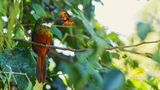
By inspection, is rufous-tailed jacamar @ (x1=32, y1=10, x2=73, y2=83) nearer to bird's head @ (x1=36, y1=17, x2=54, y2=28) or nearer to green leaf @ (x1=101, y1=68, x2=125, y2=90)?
bird's head @ (x1=36, y1=17, x2=54, y2=28)

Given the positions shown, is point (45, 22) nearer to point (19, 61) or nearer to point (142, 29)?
point (19, 61)

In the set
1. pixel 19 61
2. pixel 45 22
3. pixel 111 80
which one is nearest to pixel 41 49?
pixel 45 22

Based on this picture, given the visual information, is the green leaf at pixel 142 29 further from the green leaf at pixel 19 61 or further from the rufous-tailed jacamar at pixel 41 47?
the green leaf at pixel 19 61

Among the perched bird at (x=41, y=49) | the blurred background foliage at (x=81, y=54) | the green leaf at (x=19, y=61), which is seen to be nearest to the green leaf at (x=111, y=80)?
the blurred background foliage at (x=81, y=54)

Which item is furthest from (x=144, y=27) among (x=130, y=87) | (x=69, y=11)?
(x=69, y=11)

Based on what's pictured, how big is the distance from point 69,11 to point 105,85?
831 mm

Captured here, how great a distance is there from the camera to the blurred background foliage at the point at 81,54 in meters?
0.36

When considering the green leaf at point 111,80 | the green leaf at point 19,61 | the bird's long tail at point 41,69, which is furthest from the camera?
the green leaf at point 19,61

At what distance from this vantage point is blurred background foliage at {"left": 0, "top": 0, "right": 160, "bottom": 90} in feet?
1.19

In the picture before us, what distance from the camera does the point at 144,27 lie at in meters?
0.36

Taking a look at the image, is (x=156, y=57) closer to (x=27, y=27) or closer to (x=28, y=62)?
(x=28, y=62)

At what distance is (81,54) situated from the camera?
0.59m

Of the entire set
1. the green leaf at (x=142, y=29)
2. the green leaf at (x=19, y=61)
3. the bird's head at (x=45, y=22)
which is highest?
the green leaf at (x=142, y=29)

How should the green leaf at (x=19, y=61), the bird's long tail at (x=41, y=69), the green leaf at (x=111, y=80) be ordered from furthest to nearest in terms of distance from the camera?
the green leaf at (x=19, y=61), the bird's long tail at (x=41, y=69), the green leaf at (x=111, y=80)
